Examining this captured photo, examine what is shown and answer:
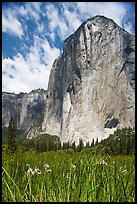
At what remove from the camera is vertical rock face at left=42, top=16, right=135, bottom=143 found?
132375 mm

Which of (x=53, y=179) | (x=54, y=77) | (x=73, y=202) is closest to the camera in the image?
(x=73, y=202)

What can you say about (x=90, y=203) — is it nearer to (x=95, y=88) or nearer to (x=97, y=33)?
(x=95, y=88)

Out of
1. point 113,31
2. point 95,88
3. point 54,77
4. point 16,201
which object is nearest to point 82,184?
point 16,201

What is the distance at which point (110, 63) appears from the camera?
133500 millimetres

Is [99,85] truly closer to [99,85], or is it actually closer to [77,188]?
[99,85]

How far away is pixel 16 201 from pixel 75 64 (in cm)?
14591

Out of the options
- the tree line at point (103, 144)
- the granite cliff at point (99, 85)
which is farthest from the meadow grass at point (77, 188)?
the granite cliff at point (99, 85)

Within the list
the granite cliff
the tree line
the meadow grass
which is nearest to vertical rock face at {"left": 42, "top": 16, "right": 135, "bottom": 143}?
the granite cliff

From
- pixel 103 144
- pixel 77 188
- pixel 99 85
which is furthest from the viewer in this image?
pixel 99 85

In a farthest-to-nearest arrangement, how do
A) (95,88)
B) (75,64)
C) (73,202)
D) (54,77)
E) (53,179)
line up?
(54,77) → (75,64) → (95,88) → (53,179) → (73,202)

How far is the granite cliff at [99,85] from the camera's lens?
132375 mm

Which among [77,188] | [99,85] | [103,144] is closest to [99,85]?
[99,85]

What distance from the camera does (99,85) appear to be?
436 ft

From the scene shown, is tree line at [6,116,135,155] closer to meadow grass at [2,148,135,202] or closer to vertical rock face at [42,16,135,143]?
meadow grass at [2,148,135,202]
